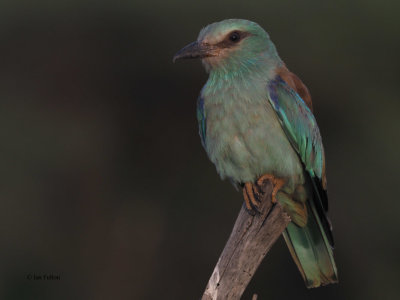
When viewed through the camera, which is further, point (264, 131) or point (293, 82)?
point (293, 82)

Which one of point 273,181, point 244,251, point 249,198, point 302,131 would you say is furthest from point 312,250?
point 244,251

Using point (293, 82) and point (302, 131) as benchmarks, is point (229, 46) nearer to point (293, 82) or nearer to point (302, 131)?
point (293, 82)

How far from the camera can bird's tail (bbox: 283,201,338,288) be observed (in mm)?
5090

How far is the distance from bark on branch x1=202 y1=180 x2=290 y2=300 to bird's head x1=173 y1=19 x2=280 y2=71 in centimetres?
99

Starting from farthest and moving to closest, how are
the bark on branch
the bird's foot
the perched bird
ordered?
the perched bird
the bird's foot
the bark on branch

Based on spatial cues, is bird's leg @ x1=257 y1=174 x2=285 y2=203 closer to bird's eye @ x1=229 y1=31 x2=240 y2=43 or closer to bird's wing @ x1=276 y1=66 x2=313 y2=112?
bird's wing @ x1=276 y1=66 x2=313 y2=112

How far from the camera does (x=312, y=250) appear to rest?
5129 millimetres

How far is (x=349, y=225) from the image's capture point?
901cm

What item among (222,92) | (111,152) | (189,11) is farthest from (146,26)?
(222,92)

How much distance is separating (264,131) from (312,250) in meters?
0.84

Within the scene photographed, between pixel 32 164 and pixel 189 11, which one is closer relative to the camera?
pixel 32 164

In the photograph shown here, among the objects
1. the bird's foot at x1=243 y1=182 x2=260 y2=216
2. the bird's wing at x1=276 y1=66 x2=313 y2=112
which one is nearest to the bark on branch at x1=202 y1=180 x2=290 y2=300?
the bird's foot at x1=243 y1=182 x2=260 y2=216

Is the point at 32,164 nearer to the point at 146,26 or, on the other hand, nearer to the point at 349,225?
the point at 146,26

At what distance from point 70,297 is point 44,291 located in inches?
12.1
